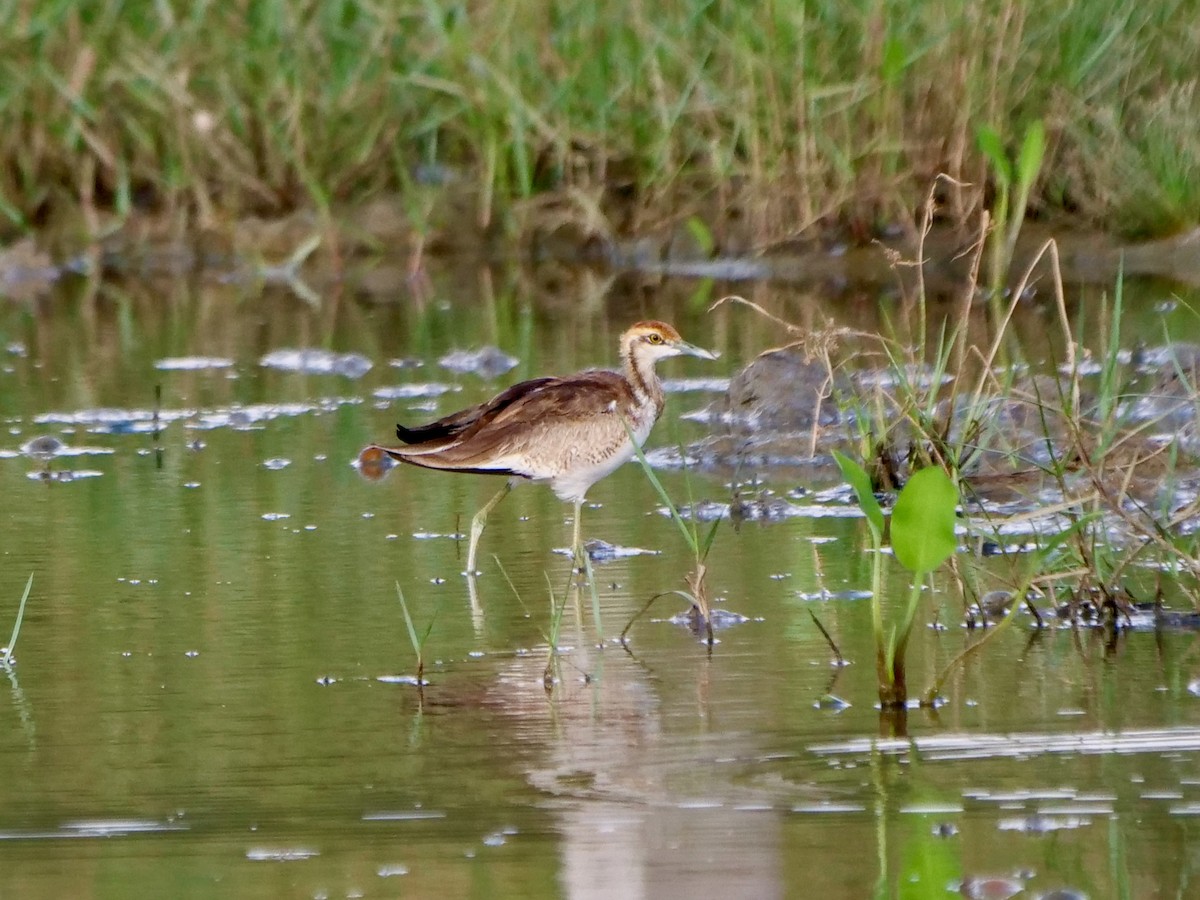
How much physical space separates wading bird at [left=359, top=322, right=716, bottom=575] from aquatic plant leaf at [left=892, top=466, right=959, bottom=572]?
1740 millimetres

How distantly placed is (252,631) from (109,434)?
320cm

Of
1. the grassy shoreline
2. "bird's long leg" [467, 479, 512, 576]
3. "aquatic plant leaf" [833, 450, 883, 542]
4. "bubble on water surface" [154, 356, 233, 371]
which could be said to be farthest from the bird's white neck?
the grassy shoreline

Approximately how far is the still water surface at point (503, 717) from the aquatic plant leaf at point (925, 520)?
11.5 inches

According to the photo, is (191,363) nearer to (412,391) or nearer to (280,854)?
(412,391)

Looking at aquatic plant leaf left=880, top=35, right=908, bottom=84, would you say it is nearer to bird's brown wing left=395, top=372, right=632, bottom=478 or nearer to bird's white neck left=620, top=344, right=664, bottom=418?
bird's white neck left=620, top=344, right=664, bottom=418

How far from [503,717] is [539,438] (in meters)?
1.78

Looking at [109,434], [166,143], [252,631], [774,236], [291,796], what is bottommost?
[291,796]

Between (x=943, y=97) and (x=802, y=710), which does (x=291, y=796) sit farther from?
(x=943, y=97)

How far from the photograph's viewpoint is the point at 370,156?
14.0 m

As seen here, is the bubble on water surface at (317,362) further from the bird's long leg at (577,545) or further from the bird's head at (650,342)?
the bird's long leg at (577,545)

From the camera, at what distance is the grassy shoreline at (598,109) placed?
11930 mm

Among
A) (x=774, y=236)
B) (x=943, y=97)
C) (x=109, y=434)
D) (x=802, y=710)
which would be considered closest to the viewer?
(x=802, y=710)

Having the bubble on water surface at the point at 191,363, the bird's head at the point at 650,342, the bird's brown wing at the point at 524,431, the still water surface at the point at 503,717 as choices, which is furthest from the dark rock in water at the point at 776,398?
the bubble on water surface at the point at 191,363

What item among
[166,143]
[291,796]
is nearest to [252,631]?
[291,796]
